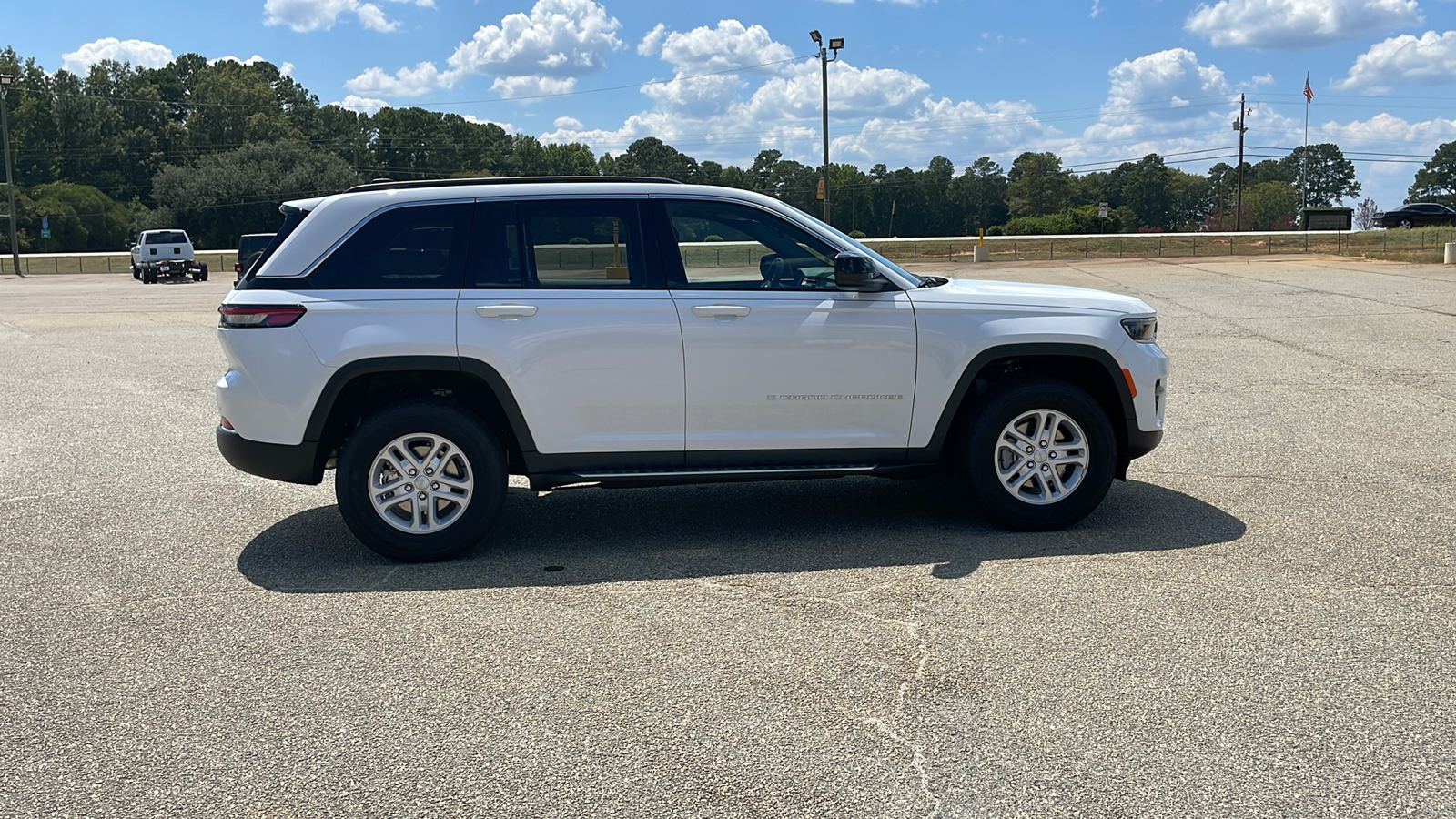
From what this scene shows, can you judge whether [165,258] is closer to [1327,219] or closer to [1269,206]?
[1327,219]

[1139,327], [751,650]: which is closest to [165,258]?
[1139,327]

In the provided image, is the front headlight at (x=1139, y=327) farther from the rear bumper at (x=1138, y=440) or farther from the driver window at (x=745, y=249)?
the driver window at (x=745, y=249)

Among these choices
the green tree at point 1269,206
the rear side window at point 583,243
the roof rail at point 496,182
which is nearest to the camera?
the rear side window at point 583,243

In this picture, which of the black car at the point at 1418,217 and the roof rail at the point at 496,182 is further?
the black car at the point at 1418,217

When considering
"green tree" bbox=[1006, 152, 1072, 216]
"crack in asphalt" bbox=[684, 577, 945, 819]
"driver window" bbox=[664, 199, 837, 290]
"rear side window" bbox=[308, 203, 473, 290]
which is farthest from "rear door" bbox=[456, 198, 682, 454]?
"green tree" bbox=[1006, 152, 1072, 216]

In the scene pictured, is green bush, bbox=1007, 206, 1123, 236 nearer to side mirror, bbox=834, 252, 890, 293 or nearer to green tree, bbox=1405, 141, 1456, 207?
side mirror, bbox=834, 252, 890, 293

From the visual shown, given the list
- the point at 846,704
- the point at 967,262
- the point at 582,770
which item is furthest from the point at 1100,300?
the point at 967,262

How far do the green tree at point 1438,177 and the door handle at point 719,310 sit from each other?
155 meters

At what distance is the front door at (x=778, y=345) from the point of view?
6.19 metres

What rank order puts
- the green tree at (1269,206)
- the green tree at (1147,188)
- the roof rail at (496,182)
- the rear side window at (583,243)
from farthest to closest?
the green tree at (1147,188) → the green tree at (1269,206) → the roof rail at (496,182) → the rear side window at (583,243)

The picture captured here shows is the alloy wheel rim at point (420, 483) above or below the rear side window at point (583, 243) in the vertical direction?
below

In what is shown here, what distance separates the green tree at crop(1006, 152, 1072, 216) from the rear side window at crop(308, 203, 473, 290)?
127m

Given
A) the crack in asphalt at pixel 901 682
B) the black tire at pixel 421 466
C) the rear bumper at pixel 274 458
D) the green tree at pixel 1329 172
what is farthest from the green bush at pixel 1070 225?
the green tree at pixel 1329 172

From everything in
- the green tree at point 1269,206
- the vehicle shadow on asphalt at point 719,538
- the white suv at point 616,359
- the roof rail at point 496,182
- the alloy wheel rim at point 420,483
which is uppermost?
the green tree at point 1269,206
